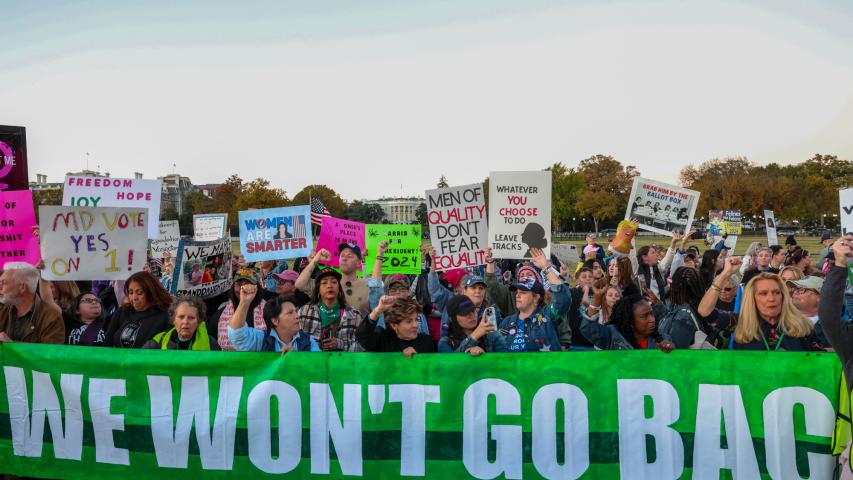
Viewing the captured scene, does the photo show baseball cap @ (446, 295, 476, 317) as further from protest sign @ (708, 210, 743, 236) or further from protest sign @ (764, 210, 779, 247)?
protest sign @ (764, 210, 779, 247)

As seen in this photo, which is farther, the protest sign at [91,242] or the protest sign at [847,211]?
the protest sign at [847,211]

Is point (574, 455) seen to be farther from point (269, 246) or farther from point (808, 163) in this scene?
point (808, 163)

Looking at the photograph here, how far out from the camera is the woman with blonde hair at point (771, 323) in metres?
5.00

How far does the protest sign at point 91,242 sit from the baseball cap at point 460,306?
10.6 feet

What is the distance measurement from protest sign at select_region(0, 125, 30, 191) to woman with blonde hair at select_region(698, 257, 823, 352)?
751 cm

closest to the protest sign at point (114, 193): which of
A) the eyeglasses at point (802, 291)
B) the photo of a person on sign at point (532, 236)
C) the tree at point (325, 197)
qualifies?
the photo of a person on sign at point (532, 236)

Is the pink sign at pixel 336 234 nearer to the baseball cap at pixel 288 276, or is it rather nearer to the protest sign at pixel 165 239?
the baseball cap at pixel 288 276

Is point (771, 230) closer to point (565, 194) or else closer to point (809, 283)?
point (809, 283)

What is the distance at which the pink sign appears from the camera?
33.0 ft

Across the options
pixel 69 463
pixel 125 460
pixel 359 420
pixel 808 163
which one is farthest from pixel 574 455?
pixel 808 163

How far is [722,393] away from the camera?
480cm

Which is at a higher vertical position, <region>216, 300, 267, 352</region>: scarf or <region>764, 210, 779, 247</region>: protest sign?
<region>764, 210, 779, 247</region>: protest sign

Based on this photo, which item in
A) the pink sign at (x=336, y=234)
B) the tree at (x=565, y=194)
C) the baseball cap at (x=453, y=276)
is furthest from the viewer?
the tree at (x=565, y=194)

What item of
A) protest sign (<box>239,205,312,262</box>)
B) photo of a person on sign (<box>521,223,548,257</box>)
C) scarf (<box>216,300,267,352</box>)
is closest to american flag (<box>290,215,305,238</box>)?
protest sign (<box>239,205,312,262</box>)
